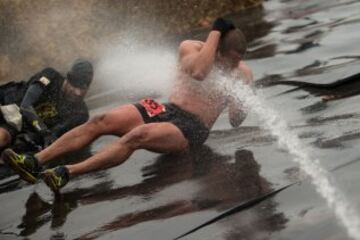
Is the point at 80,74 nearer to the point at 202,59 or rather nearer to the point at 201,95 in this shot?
the point at 201,95

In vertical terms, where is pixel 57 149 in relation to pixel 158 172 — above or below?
above

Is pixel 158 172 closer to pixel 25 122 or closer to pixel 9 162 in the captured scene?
pixel 9 162

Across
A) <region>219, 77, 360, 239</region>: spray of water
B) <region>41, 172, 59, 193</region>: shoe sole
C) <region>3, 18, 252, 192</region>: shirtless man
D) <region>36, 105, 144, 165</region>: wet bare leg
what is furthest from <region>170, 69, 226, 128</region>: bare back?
<region>41, 172, 59, 193</region>: shoe sole

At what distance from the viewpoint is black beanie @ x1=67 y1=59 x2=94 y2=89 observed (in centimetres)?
646

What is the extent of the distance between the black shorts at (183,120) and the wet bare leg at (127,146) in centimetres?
22

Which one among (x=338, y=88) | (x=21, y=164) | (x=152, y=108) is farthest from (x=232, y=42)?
(x=21, y=164)

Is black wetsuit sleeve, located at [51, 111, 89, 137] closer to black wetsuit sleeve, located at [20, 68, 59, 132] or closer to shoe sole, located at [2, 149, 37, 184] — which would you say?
black wetsuit sleeve, located at [20, 68, 59, 132]

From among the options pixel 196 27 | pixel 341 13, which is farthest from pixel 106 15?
pixel 341 13

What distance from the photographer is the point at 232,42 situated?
5551 millimetres

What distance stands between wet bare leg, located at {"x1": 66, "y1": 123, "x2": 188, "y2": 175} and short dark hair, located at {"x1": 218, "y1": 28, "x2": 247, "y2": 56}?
0.93m

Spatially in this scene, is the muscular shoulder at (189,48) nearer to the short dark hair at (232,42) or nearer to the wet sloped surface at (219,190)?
the short dark hair at (232,42)

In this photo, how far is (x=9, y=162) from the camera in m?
5.04

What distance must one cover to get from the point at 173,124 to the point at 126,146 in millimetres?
554

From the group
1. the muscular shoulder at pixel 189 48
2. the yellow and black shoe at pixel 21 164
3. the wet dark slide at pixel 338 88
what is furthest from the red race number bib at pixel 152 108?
the wet dark slide at pixel 338 88
